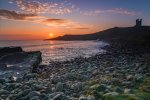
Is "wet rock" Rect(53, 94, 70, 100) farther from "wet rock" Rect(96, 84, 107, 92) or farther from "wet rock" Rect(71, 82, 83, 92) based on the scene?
"wet rock" Rect(96, 84, 107, 92)

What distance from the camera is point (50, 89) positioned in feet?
32.3

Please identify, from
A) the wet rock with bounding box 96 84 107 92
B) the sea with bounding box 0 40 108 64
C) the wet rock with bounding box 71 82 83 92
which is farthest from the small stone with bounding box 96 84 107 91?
the sea with bounding box 0 40 108 64

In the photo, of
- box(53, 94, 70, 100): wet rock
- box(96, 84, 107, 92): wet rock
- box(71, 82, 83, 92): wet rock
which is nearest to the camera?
box(53, 94, 70, 100): wet rock

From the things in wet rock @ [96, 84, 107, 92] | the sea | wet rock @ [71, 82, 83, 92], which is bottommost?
the sea

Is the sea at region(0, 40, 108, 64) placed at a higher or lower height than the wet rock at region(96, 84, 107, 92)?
lower

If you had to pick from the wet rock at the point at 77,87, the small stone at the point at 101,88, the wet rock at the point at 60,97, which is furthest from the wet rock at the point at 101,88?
the wet rock at the point at 60,97

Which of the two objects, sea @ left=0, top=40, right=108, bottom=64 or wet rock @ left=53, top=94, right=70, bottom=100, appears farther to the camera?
sea @ left=0, top=40, right=108, bottom=64

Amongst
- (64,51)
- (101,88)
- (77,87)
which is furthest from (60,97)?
(64,51)

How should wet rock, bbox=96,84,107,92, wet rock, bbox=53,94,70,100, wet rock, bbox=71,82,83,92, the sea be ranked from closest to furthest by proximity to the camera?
wet rock, bbox=53,94,70,100 → wet rock, bbox=96,84,107,92 → wet rock, bbox=71,82,83,92 → the sea

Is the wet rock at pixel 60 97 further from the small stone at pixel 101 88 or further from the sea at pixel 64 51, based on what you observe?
the sea at pixel 64 51

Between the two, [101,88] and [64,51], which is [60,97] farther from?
[64,51]

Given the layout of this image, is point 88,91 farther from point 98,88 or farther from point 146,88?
point 146,88

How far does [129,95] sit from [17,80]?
7.00 meters

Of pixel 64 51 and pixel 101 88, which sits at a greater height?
pixel 101 88
